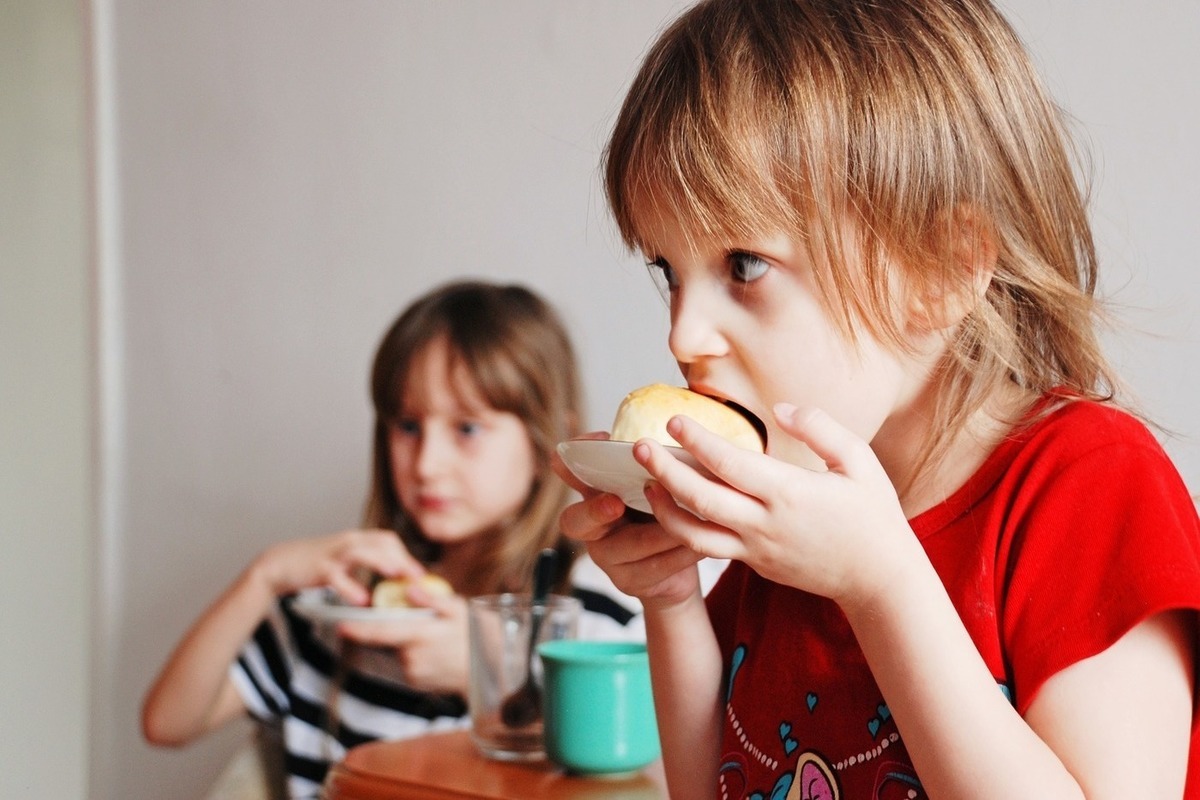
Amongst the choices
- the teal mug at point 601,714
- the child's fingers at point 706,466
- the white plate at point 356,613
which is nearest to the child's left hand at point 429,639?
the white plate at point 356,613

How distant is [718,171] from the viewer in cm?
64

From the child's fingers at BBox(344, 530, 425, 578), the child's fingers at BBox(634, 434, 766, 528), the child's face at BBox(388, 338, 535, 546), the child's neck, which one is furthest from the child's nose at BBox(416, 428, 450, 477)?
the child's fingers at BBox(634, 434, 766, 528)

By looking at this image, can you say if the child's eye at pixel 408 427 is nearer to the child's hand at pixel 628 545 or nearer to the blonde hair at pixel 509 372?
the blonde hair at pixel 509 372

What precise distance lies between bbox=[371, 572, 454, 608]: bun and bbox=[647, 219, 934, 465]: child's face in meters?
0.85

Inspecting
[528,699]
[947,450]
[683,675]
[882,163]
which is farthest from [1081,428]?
[528,699]

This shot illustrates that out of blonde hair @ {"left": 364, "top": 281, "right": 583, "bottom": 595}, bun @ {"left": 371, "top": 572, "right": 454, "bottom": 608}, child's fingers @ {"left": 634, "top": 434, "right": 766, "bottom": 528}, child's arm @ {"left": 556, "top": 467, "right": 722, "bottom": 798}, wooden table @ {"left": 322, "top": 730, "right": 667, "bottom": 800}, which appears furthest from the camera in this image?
blonde hair @ {"left": 364, "top": 281, "right": 583, "bottom": 595}

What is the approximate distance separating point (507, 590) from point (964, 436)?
0.94 metres

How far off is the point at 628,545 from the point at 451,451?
2.71 feet

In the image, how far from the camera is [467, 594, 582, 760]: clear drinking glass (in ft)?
3.59

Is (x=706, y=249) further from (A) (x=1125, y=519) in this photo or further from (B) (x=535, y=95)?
(B) (x=535, y=95)

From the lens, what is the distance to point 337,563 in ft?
4.83

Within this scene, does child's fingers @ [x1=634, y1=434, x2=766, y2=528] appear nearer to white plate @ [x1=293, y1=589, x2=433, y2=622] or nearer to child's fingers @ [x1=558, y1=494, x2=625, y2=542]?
child's fingers @ [x1=558, y1=494, x2=625, y2=542]

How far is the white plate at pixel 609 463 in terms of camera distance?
574 mm

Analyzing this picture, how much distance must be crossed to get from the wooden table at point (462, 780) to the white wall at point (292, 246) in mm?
276
